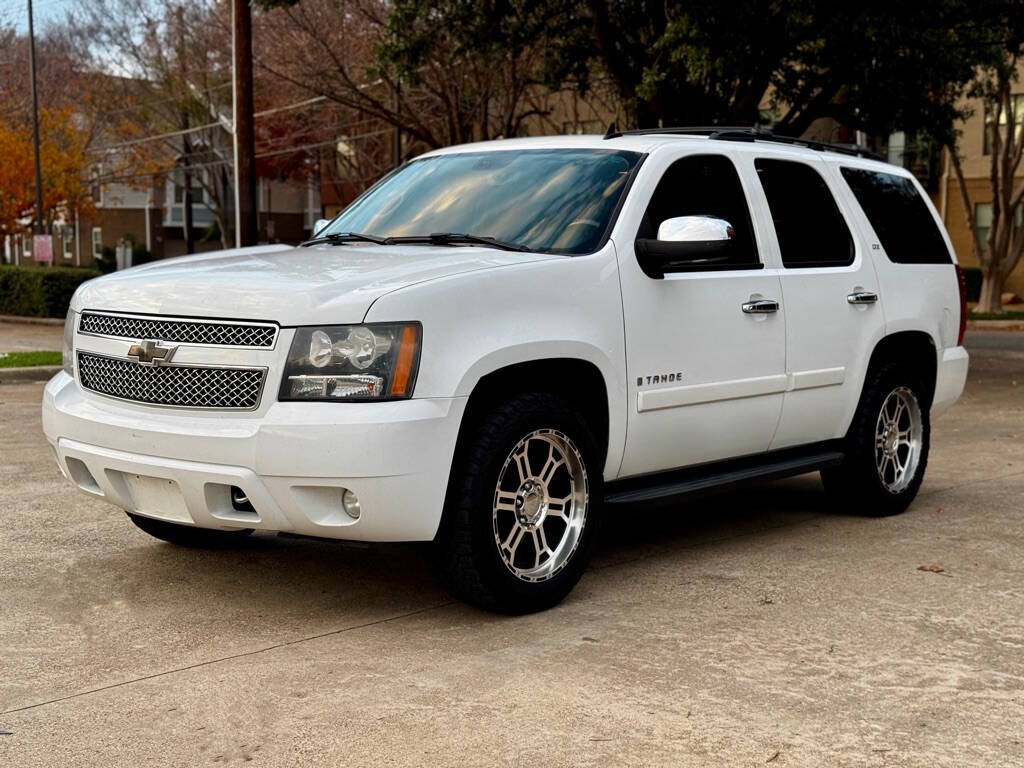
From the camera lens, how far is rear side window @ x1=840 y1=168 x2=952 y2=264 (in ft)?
24.7

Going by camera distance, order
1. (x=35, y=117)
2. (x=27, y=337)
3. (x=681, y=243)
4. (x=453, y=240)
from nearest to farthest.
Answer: (x=681, y=243)
(x=453, y=240)
(x=27, y=337)
(x=35, y=117)

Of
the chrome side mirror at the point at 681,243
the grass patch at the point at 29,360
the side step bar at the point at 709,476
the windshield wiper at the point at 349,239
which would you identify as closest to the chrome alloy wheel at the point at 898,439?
the side step bar at the point at 709,476

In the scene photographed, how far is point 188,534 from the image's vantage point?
256 inches

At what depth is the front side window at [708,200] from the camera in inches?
244

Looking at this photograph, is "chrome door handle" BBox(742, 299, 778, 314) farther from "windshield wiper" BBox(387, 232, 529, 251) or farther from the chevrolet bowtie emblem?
the chevrolet bowtie emblem

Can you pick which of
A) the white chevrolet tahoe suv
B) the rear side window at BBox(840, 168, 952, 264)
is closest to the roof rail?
the white chevrolet tahoe suv

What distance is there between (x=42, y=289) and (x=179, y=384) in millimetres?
24768

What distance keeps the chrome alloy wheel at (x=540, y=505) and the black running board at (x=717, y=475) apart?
0.83ft

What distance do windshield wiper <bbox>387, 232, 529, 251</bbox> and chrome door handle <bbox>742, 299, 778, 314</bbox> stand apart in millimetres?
1186

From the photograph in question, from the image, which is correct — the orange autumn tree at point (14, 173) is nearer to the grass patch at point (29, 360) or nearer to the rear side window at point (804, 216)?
the grass patch at point (29, 360)

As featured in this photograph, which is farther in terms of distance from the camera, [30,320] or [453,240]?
[30,320]

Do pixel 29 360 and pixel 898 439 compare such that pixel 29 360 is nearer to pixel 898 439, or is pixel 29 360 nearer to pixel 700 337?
pixel 898 439

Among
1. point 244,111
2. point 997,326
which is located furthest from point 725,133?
point 997,326

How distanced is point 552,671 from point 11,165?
4259 cm
